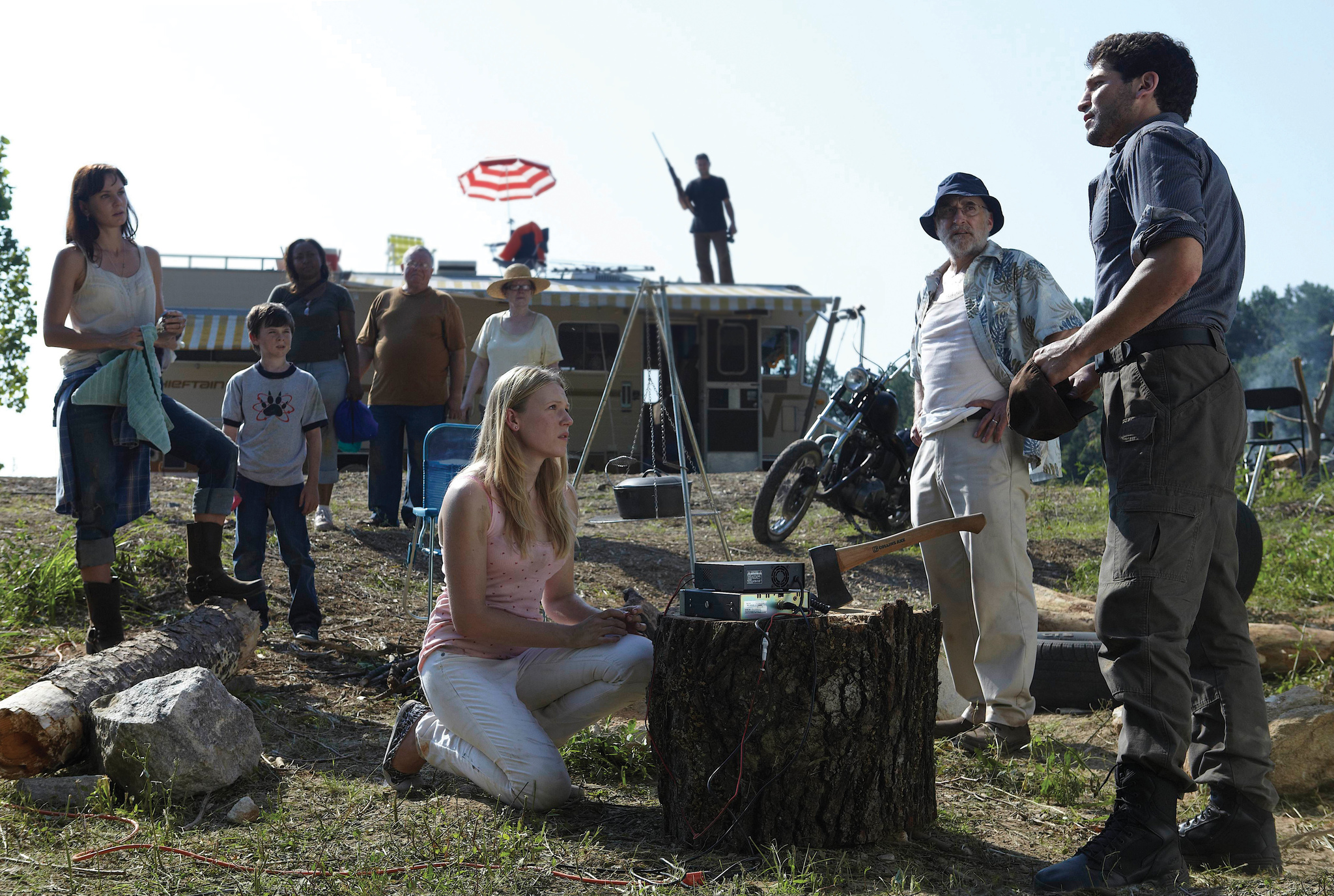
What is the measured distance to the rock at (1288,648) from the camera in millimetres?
4785

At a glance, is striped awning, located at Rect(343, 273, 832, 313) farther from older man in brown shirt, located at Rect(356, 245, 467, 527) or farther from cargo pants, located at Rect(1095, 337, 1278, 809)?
cargo pants, located at Rect(1095, 337, 1278, 809)

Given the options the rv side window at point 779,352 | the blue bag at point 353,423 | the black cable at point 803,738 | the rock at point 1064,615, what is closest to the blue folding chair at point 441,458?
the blue bag at point 353,423

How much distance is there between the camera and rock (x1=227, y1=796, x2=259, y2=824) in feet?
A: 9.36

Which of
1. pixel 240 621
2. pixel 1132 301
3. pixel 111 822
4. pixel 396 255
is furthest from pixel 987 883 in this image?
pixel 396 255

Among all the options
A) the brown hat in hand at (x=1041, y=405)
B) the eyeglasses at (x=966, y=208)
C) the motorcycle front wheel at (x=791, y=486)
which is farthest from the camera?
the motorcycle front wheel at (x=791, y=486)

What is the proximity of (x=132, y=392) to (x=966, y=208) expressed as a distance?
10.2ft

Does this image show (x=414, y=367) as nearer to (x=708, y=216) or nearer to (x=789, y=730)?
(x=789, y=730)

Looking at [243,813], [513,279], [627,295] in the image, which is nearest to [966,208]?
[243,813]

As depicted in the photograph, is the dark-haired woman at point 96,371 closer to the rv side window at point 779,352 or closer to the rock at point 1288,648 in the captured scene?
the rock at point 1288,648

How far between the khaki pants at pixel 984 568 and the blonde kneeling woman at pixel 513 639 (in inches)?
45.9

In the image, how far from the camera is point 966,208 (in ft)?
12.1

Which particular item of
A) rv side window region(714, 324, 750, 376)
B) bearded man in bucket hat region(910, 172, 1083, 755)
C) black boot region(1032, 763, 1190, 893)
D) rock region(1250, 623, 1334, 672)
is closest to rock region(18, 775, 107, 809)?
black boot region(1032, 763, 1190, 893)

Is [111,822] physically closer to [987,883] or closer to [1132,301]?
[987,883]

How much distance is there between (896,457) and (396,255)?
14160mm
